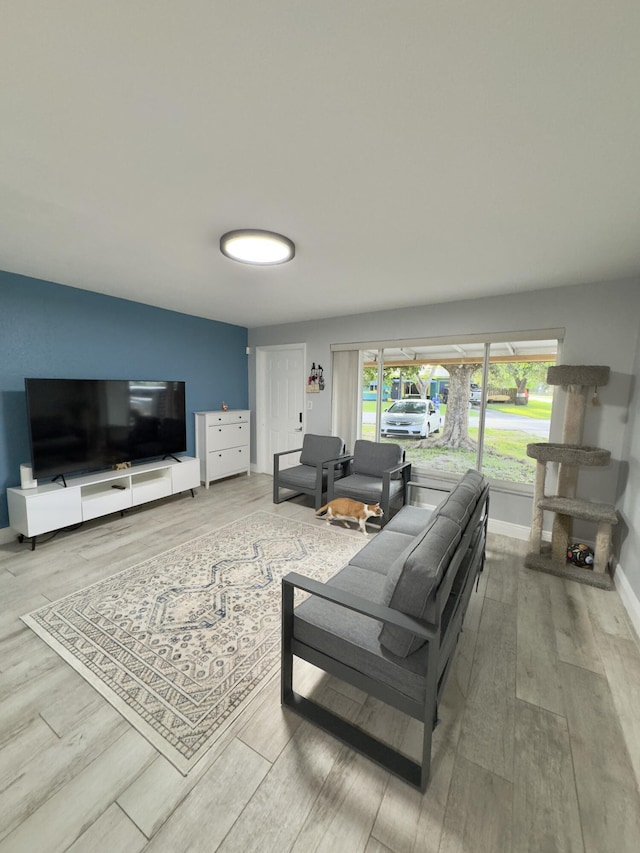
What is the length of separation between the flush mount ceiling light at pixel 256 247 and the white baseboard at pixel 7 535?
3.21m

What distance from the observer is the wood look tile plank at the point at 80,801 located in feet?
Result: 3.50

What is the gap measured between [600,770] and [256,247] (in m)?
3.07

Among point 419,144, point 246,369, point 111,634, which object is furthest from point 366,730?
point 246,369

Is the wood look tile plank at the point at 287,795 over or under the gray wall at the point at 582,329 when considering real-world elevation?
under

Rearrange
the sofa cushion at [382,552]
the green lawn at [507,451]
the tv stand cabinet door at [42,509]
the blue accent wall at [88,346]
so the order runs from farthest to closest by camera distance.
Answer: the green lawn at [507,451] < the blue accent wall at [88,346] < the tv stand cabinet door at [42,509] < the sofa cushion at [382,552]

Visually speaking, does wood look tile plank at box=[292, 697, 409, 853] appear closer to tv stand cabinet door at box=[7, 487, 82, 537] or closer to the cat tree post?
the cat tree post

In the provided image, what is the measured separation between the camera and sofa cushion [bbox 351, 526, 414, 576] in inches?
79.6

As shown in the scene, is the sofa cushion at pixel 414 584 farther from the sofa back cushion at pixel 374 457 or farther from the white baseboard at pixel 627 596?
the sofa back cushion at pixel 374 457

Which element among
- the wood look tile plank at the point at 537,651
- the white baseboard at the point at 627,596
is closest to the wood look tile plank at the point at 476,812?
the wood look tile plank at the point at 537,651

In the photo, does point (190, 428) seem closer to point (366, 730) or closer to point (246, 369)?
point (246, 369)

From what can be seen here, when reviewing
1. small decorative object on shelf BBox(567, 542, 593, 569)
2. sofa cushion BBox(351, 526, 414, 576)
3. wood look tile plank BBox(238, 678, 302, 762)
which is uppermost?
sofa cushion BBox(351, 526, 414, 576)

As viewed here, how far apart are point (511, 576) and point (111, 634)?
9.42ft

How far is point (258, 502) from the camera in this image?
4.20 m

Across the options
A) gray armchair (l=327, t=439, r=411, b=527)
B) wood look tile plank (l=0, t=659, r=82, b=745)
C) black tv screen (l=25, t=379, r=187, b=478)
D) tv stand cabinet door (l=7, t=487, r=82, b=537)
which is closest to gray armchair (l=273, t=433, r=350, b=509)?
gray armchair (l=327, t=439, r=411, b=527)
